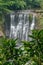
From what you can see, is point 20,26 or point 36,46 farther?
point 20,26

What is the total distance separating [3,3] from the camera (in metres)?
35.6

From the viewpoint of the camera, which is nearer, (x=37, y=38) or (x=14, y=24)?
(x=37, y=38)

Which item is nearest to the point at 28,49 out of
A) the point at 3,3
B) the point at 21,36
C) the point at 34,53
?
the point at 34,53

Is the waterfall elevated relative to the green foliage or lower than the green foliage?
lower

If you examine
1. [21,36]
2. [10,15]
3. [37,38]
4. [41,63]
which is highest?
[37,38]

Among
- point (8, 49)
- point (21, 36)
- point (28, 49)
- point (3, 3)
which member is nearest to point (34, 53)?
point (28, 49)

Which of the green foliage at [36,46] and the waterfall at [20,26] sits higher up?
the green foliage at [36,46]

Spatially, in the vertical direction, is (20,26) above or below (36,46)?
below

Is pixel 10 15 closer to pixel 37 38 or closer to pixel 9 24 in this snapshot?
pixel 9 24

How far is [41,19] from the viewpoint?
1358 inches

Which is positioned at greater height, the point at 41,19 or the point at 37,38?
the point at 37,38

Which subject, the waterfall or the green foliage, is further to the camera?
the waterfall

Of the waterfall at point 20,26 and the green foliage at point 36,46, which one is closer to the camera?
the green foliage at point 36,46

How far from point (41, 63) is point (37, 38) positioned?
0.50 m
